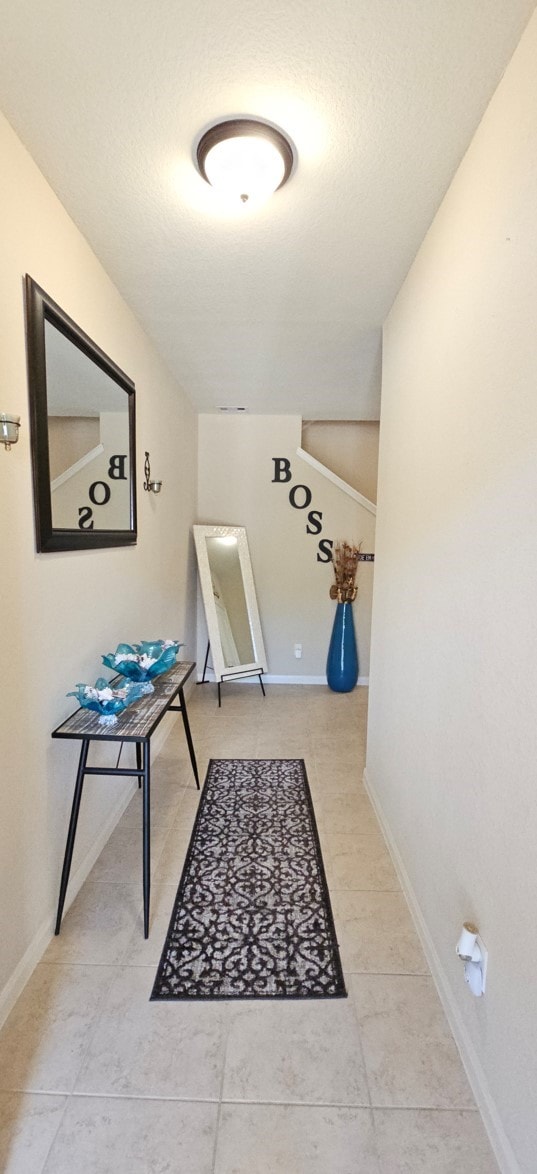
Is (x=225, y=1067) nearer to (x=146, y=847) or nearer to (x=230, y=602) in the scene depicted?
(x=146, y=847)

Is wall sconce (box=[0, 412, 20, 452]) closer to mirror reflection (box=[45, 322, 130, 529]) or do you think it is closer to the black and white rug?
mirror reflection (box=[45, 322, 130, 529])

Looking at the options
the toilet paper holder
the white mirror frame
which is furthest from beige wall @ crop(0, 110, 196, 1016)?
the white mirror frame

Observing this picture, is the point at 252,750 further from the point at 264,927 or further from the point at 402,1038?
the point at 402,1038

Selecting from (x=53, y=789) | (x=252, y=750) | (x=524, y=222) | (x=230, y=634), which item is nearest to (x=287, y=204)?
(x=524, y=222)

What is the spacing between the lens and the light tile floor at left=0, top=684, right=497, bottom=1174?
1013 millimetres

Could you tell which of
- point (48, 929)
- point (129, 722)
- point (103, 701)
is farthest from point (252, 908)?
point (103, 701)

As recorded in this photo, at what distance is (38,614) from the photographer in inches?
56.5

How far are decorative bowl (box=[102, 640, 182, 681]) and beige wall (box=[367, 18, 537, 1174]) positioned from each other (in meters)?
1.04

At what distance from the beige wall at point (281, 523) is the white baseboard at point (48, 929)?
213 centimetres

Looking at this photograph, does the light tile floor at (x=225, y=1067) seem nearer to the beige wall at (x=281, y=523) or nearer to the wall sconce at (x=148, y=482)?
the wall sconce at (x=148, y=482)

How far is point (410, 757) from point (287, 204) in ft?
6.23

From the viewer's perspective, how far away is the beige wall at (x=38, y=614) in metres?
1.27

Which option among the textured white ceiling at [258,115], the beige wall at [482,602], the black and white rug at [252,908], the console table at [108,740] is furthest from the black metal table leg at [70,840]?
the textured white ceiling at [258,115]

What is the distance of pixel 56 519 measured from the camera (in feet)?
4.97
